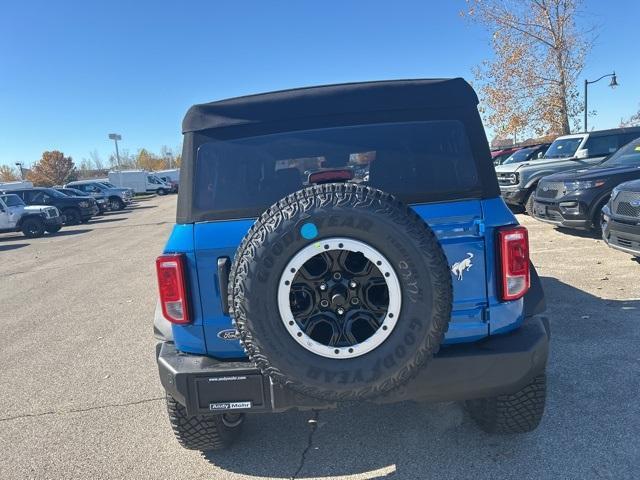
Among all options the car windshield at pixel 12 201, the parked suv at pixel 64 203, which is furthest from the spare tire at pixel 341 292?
the parked suv at pixel 64 203

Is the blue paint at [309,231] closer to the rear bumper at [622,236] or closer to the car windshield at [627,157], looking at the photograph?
the rear bumper at [622,236]

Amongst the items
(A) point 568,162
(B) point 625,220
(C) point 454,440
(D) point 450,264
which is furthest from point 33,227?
(D) point 450,264

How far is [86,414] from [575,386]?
3.55 m

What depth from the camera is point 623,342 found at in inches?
158

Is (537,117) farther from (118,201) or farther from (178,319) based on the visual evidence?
(178,319)

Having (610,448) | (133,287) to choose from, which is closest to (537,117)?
(133,287)

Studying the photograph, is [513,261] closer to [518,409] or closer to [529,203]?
[518,409]

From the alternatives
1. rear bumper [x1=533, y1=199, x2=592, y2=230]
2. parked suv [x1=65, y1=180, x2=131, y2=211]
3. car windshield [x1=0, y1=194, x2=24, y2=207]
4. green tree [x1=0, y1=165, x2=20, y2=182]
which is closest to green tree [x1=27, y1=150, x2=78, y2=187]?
green tree [x1=0, y1=165, x2=20, y2=182]

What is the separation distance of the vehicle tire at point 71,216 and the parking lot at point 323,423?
1749 cm

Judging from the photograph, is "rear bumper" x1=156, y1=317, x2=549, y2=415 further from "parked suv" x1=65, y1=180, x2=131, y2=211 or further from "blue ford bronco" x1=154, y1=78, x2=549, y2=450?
"parked suv" x1=65, y1=180, x2=131, y2=211

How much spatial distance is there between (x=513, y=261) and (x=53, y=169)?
87668mm

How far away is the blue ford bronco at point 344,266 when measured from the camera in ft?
6.77

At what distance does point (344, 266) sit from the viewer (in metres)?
2.11

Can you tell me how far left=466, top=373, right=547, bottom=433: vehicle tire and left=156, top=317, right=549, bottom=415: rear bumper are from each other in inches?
13.9
